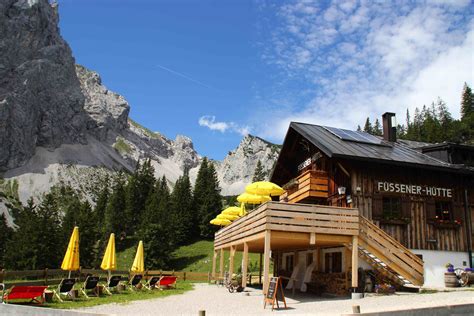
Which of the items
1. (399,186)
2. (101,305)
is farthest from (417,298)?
(101,305)

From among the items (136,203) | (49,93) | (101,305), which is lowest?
(101,305)

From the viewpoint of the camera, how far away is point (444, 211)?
67.5 feet

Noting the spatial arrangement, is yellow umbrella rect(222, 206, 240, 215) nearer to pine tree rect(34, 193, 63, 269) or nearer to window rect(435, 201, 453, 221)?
window rect(435, 201, 453, 221)

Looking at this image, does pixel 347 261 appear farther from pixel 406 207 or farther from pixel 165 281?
pixel 165 281

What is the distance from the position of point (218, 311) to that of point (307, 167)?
12.6 m

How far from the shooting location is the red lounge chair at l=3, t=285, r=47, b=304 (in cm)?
1457

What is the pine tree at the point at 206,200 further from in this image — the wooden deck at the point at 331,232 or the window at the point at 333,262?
the wooden deck at the point at 331,232

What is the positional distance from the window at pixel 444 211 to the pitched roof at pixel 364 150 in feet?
5.93

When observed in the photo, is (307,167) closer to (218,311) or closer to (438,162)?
(438,162)

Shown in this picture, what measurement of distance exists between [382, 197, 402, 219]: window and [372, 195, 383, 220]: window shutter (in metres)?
0.26

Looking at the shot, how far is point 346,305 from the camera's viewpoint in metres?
13.9

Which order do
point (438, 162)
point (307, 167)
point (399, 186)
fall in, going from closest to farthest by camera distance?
1. point (399, 186)
2. point (438, 162)
3. point (307, 167)

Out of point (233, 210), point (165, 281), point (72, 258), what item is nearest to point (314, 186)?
point (233, 210)

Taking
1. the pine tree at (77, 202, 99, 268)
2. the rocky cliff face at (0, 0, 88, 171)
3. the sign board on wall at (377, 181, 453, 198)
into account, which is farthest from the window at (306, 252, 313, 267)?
the rocky cliff face at (0, 0, 88, 171)
